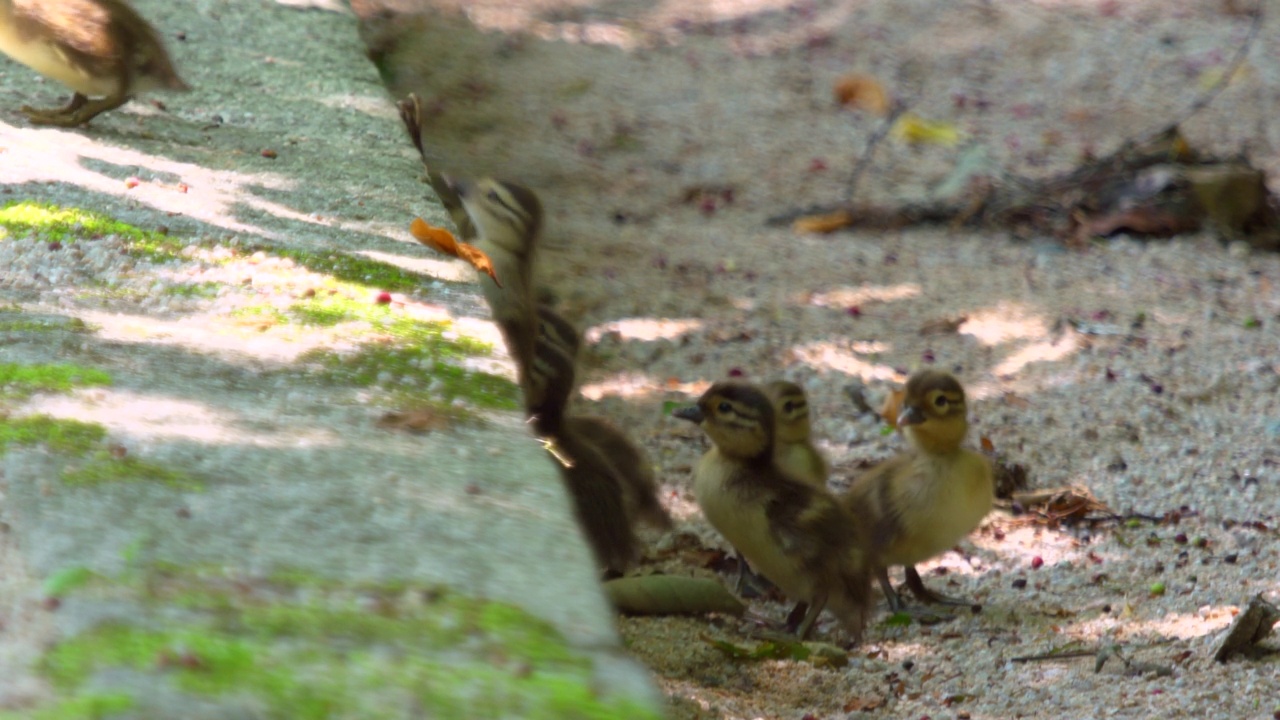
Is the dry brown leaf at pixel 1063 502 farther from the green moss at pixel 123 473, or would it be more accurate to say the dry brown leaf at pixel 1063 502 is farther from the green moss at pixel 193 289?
the green moss at pixel 123 473

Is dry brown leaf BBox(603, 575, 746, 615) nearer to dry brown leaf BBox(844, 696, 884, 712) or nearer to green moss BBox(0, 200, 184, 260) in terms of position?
dry brown leaf BBox(844, 696, 884, 712)

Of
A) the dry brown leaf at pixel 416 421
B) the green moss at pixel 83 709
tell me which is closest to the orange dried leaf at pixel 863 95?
the dry brown leaf at pixel 416 421

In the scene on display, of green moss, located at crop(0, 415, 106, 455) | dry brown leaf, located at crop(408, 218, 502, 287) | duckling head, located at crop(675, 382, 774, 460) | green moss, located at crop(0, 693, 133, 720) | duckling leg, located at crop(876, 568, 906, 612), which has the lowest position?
duckling leg, located at crop(876, 568, 906, 612)

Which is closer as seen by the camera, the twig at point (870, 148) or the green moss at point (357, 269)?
the green moss at point (357, 269)

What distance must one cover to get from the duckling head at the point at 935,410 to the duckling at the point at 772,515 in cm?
45

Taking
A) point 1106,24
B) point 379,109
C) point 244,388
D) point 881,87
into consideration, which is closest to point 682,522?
point 379,109

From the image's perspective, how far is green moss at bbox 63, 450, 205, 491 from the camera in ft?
8.29

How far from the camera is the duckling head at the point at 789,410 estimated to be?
539 cm

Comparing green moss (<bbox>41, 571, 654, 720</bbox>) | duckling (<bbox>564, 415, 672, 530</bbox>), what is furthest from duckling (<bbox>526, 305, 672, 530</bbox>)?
green moss (<bbox>41, 571, 654, 720</bbox>)

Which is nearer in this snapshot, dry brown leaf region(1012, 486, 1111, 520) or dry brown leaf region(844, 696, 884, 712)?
dry brown leaf region(844, 696, 884, 712)

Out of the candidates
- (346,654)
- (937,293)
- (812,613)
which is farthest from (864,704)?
(937,293)

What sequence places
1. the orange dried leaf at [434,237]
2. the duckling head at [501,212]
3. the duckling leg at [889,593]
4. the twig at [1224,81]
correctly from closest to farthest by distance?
the orange dried leaf at [434,237], the duckling leg at [889,593], the duckling head at [501,212], the twig at [1224,81]

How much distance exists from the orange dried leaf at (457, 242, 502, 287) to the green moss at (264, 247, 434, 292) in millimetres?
537

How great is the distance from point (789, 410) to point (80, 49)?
2912mm
